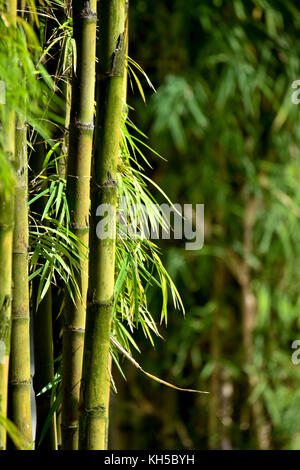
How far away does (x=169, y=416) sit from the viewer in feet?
7.29

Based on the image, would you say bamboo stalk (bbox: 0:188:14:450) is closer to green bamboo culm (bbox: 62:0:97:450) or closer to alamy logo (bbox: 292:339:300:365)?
green bamboo culm (bbox: 62:0:97:450)

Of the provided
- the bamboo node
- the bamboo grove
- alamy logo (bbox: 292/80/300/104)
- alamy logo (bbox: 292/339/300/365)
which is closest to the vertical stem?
alamy logo (bbox: 292/339/300/365)

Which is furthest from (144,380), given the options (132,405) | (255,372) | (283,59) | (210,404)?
(283,59)

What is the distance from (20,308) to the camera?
74 cm

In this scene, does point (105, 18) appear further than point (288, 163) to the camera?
No

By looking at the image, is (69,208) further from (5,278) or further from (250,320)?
(250,320)

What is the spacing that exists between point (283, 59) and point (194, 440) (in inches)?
50.6

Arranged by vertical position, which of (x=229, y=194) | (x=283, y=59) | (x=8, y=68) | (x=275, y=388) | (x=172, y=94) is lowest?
(x=275, y=388)

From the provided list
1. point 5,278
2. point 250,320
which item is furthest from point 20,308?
point 250,320

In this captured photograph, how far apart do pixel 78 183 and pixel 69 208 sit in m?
0.04

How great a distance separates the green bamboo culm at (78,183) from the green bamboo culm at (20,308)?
0.18 ft

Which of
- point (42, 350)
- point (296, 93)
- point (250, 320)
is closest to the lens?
point (42, 350)

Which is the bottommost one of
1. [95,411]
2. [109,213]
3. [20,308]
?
[95,411]

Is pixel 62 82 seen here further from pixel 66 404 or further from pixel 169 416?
pixel 169 416
